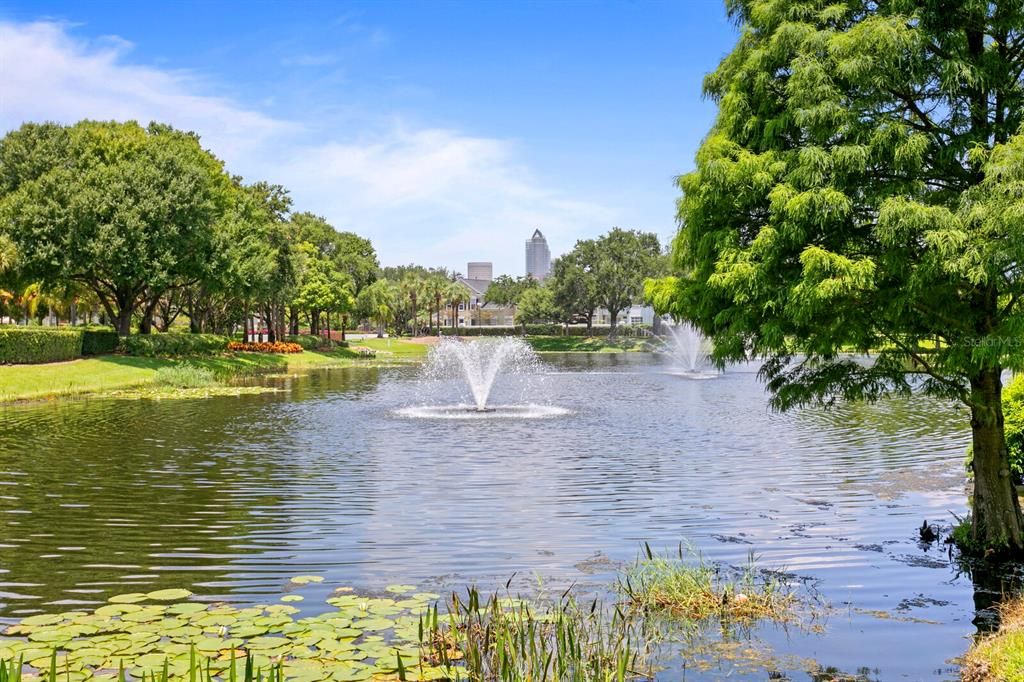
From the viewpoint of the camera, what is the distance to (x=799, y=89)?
9.58 meters

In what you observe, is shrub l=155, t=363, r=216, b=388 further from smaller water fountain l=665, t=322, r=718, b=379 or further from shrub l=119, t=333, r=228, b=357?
smaller water fountain l=665, t=322, r=718, b=379

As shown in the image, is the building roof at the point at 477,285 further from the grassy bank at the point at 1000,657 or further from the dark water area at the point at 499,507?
the grassy bank at the point at 1000,657

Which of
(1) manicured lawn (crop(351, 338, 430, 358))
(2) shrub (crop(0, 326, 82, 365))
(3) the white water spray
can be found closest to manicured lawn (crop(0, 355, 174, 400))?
(2) shrub (crop(0, 326, 82, 365))

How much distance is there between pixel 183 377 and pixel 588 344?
214 ft

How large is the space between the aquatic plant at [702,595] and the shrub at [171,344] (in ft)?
148

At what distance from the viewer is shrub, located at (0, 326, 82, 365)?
39469 millimetres

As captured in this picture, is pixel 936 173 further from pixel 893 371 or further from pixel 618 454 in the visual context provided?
pixel 618 454

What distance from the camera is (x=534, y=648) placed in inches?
265

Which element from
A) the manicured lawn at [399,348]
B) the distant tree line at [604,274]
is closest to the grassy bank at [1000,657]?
the manicured lawn at [399,348]

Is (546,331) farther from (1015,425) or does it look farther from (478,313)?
(1015,425)

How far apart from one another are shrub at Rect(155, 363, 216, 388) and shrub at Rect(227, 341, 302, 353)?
17019 millimetres

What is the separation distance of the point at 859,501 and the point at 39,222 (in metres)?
44.6

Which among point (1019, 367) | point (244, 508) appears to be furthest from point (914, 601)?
point (244, 508)

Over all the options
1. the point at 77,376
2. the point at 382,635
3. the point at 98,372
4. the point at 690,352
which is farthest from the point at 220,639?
the point at 690,352
